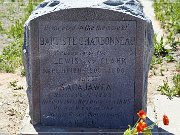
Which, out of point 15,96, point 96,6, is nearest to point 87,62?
point 96,6

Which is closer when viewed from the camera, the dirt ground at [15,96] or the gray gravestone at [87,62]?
the gray gravestone at [87,62]

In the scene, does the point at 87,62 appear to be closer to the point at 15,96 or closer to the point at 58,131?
the point at 58,131

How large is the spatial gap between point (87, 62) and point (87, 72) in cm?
9

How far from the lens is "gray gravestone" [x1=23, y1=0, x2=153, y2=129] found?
183 inches

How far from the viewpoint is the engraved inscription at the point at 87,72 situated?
4676mm

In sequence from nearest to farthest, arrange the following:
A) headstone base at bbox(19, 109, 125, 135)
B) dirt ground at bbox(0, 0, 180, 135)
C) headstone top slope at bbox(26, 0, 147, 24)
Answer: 1. headstone top slope at bbox(26, 0, 147, 24)
2. headstone base at bbox(19, 109, 125, 135)
3. dirt ground at bbox(0, 0, 180, 135)

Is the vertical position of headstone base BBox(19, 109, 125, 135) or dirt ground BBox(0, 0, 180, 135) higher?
dirt ground BBox(0, 0, 180, 135)

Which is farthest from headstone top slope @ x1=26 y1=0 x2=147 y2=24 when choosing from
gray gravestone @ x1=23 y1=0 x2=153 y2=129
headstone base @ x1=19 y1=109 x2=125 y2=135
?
headstone base @ x1=19 y1=109 x2=125 y2=135

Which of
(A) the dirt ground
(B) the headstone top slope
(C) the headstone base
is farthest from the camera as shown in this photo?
(A) the dirt ground

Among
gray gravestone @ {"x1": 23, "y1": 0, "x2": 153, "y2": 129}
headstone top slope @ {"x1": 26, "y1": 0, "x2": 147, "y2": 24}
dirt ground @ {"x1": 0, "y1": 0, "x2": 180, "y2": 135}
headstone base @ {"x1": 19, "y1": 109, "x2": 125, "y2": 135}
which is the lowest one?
headstone base @ {"x1": 19, "y1": 109, "x2": 125, "y2": 135}

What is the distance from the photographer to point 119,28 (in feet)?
15.3

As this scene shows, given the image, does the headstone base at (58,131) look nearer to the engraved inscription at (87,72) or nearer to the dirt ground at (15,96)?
the engraved inscription at (87,72)

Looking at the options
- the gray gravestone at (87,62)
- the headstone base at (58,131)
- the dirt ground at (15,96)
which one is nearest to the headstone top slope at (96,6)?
the gray gravestone at (87,62)

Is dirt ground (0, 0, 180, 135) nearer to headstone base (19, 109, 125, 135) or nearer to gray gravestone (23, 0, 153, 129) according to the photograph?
headstone base (19, 109, 125, 135)
